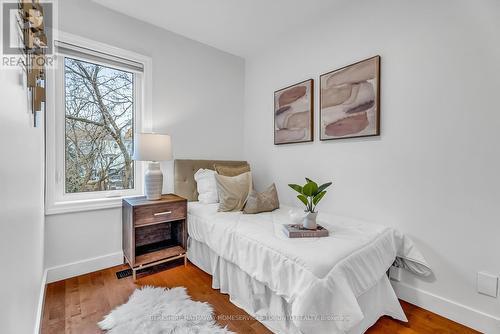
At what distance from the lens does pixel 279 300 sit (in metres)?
1.45

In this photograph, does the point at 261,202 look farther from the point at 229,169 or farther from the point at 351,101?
the point at 351,101

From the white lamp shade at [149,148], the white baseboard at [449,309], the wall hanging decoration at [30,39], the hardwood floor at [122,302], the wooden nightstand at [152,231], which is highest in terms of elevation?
the wall hanging decoration at [30,39]

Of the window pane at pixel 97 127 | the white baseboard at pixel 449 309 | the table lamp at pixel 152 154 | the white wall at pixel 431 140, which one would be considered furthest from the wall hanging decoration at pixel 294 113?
the window pane at pixel 97 127

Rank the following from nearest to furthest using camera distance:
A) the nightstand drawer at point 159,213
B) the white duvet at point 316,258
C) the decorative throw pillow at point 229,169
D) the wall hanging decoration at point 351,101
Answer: the white duvet at point 316,258 < the wall hanging decoration at point 351,101 < the nightstand drawer at point 159,213 < the decorative throw pillow at point 229,169

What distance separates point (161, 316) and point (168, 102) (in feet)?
6.78

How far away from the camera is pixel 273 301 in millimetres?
1499

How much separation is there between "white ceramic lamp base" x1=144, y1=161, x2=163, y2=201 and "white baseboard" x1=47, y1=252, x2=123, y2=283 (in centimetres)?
70

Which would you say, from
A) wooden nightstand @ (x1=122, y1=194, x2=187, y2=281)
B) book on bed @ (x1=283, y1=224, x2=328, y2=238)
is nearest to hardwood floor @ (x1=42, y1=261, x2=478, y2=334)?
wooden nightstand @ (x1=122, y1=194, x2=187, y2=281)

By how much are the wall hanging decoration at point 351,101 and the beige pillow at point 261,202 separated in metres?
0.77

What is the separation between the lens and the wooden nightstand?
6.76ft

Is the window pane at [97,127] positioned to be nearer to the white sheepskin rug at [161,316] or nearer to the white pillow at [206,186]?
the white pillow at [206,186]

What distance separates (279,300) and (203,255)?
996 mm

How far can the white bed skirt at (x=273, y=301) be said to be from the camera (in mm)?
1434

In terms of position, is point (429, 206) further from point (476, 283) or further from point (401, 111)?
point (401, 111)
